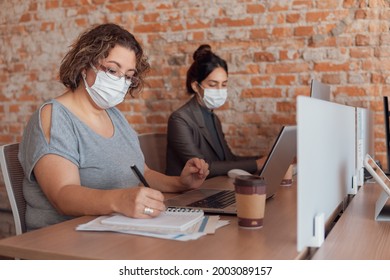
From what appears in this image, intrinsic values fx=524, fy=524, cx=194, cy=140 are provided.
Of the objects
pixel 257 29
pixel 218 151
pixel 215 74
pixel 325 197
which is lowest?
pixel 218 151

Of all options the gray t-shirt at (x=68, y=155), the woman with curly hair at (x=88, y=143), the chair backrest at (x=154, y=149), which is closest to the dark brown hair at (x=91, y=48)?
the woman with curly hair at (x=88, y=143)

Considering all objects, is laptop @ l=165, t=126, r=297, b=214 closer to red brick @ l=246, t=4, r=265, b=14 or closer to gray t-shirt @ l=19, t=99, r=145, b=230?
gray t-shirt @ l=19, t=99, r=145, b=230

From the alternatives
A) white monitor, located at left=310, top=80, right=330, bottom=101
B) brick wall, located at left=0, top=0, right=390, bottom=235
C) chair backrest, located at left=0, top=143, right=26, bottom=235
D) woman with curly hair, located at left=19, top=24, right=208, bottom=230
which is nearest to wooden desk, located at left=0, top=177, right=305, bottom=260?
woman with curly hair, located at left=19, top=24, right=208, bottom=230

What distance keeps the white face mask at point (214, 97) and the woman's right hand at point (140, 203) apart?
1.61 metres

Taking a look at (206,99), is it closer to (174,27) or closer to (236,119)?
(236,119)

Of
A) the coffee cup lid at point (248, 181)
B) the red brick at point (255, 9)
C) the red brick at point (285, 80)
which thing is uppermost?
the red brick at point (255, 9)

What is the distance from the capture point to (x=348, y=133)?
5.87 feet

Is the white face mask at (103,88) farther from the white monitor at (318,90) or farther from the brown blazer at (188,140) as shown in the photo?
the brown blazer at (188,140)

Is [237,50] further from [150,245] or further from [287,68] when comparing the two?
[150,245]

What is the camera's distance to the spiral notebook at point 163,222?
4.24 ft

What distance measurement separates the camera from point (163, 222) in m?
1.34

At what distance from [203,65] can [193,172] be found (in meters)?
1.17
